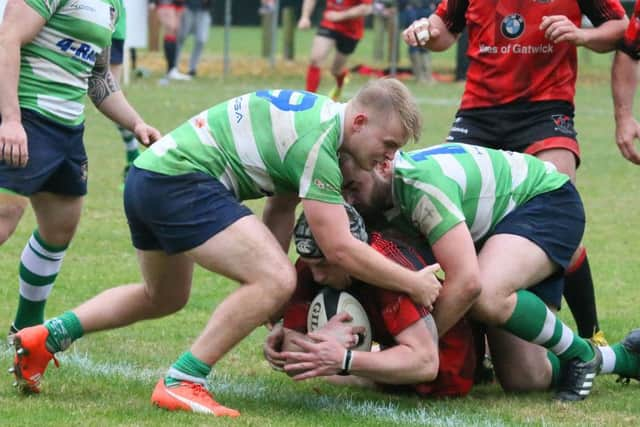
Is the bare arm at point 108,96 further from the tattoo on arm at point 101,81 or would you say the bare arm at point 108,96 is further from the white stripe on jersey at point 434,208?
the white stripe on jersey at point 434,208

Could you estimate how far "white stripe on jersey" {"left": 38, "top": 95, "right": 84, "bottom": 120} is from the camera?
5.23 m

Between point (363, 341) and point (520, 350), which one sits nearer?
point (363, 341)

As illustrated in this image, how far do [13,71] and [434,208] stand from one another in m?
1.67

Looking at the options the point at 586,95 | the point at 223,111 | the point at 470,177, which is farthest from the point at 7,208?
the point at 586,95

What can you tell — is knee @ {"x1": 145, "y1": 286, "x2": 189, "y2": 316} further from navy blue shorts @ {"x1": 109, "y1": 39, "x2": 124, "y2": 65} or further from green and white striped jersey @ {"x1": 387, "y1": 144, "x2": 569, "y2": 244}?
navy blue shorts @ {"x1": 109, "y1": 39, "x2": 124, "y2": 65}

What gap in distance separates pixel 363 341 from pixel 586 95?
16124 millimetres

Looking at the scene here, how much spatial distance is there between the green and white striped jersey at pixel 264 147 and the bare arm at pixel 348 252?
5 centimetres

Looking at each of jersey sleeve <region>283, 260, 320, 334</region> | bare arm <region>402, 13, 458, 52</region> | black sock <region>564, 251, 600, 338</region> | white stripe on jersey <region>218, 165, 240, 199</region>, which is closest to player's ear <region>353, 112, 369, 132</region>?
white stripe on jersey <region>218, 165, 240, 199</region>

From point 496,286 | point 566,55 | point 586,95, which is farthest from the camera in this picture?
point 586,95

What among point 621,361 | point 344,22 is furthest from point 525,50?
point 344,22

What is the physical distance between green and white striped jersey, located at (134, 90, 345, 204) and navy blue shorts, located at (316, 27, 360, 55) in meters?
11.6

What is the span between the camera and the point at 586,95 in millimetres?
20266

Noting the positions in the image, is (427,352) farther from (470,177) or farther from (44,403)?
(44,403)

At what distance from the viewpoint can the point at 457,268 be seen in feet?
15.4
